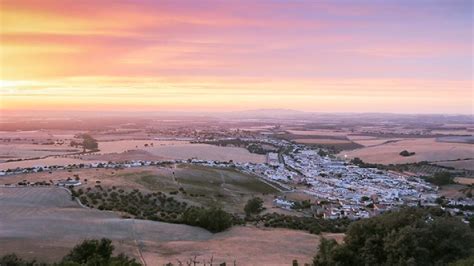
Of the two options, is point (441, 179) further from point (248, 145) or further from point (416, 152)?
point (248, 145)

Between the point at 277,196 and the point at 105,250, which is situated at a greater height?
the point at 105,250

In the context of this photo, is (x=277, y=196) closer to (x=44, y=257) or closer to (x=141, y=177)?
(x=141, y=177)

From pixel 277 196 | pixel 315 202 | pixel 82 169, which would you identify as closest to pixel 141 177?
pixel 82 169

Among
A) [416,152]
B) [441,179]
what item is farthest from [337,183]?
Answer: [416,152]

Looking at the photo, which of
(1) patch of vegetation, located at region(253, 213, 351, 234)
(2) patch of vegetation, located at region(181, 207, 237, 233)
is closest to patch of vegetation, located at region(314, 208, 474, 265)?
(2) patch of vegetation, located at region(181, 207, 237, 233)

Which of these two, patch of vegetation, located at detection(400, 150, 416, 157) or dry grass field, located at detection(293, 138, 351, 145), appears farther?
dry grass field, located at detection(293, 138, 351, 145)

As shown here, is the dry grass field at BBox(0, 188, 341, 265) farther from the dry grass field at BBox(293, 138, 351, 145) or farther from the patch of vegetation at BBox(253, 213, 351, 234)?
the dry grass field at BBox(293, 138, 351, 145)

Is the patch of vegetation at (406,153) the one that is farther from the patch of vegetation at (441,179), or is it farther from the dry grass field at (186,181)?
the dry grass field at (186,181)
